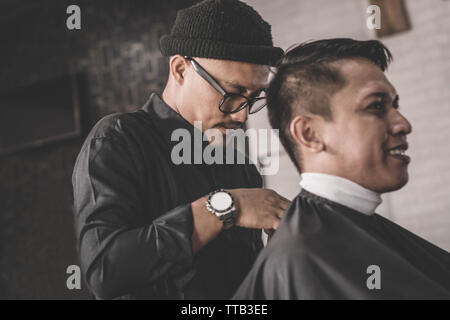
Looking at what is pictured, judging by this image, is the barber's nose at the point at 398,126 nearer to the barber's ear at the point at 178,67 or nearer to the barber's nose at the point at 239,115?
the barber's nose at the point at 239,115

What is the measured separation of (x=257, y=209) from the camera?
49.6 inches

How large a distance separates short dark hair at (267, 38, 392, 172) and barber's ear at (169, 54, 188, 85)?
28 centimetres

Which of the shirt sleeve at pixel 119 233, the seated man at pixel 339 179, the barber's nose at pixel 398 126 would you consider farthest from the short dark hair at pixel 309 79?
the shirt sleeve at pixel 119 233

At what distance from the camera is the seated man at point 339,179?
112 centimetres

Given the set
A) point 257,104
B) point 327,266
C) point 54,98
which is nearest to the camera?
point 327,266

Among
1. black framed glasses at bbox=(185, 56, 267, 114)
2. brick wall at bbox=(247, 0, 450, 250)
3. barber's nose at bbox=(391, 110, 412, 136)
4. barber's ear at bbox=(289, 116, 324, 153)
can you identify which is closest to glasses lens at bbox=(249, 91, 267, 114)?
black framed glasses at bbox=(185, 56, 267, 114)

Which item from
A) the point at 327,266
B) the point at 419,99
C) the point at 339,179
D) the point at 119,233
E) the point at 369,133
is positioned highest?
the point at 419,99

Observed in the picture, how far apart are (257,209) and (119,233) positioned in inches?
14.4

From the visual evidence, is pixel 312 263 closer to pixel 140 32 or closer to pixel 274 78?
pixel 274 78

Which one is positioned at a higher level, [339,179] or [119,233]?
[339,179]

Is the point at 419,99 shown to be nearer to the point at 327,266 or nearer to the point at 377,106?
the point at 377,106

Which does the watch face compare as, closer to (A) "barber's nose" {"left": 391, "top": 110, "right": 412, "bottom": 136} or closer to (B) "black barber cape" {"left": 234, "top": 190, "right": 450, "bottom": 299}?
(B) "black barber cape" {"left": 234, "top": 190, "right": 450, "bottom": 299}

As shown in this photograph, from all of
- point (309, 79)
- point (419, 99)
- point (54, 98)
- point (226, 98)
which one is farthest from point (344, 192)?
point (54, 98)

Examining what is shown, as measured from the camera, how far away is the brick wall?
9.34 feet
